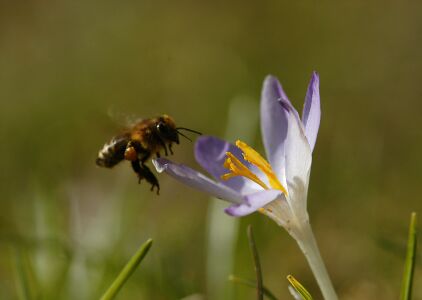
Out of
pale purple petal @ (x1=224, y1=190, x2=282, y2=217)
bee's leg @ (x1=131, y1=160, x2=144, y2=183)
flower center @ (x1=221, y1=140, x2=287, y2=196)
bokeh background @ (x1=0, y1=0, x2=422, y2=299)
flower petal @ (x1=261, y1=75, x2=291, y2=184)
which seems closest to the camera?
pale purple petal @ (x1=224, y1=190, x2=282, y2=217)

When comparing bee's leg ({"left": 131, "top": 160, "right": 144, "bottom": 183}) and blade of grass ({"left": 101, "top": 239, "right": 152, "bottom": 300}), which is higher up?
bee's leg ({"left": 131, "top": 160, "right": 144, "bottom": 183})

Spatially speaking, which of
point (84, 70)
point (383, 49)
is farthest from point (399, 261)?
point (84, 70)

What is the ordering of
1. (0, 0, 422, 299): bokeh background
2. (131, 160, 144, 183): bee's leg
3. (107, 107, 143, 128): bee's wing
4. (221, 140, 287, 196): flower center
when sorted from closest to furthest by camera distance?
(221, 140, 287, 196): flower center → (131, 160, 144, 183): bee's leg → (107, 107, 143, 128): bee's wing → (0, 0, 422, 299): bokeh background

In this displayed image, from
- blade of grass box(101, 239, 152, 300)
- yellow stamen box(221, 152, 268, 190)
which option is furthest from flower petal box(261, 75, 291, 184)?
blade of grass box(101, 239, 152, 300)

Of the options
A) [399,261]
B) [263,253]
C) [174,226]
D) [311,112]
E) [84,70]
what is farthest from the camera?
[84,70]

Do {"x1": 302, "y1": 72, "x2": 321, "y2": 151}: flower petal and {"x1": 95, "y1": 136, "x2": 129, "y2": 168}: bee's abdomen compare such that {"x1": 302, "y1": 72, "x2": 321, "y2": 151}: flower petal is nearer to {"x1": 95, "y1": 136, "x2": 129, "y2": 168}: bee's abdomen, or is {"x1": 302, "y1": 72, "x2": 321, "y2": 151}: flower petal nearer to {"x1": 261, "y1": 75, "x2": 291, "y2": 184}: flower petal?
{"x1": 261, "y1": 75, "x2": 291, "y2": 184}: flower petal

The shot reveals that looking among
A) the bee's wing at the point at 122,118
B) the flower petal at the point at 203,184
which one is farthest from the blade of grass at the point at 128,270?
the bee's wing at the point at 122,118

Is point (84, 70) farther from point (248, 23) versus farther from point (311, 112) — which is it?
point (311, 112)

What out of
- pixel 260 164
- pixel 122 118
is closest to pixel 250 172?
pixel 260 164
